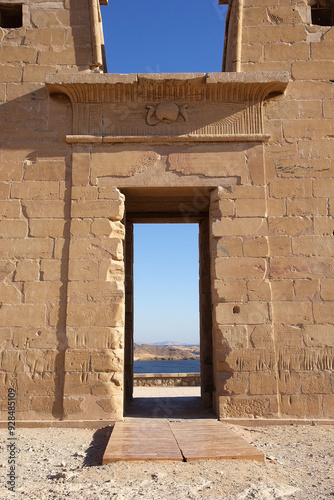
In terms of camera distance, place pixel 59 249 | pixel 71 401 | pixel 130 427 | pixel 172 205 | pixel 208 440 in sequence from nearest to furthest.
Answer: pixel 208 440 < pixel 130 427 < pixel 71 401 < pixel 59 249 < pixel 172 205

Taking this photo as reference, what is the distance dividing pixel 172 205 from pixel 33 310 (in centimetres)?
269

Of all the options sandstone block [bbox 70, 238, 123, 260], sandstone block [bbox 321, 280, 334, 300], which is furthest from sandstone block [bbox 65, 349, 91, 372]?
sandstone block [bbox 321, 280, 334, 300]

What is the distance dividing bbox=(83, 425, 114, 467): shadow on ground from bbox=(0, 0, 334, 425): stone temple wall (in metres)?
0.26

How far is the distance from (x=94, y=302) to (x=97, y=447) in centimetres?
165

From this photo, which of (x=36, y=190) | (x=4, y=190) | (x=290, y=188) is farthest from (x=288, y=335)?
(x=4, y=190)

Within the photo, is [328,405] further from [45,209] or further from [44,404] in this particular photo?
[45,209]

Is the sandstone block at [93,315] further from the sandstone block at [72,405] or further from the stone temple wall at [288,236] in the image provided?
the stone temple wall at [288,236]

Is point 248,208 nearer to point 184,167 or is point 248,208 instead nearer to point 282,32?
point 184,167

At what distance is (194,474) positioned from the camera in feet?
11.3

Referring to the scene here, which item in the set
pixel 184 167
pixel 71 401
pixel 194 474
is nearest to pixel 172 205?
pixel 184 167

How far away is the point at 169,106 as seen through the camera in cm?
603

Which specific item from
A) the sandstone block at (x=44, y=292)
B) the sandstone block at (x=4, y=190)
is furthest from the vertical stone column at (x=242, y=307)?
the sandstone block at (x=4, y=190)

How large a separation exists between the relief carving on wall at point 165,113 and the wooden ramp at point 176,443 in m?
3.63

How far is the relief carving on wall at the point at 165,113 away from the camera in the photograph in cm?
601
